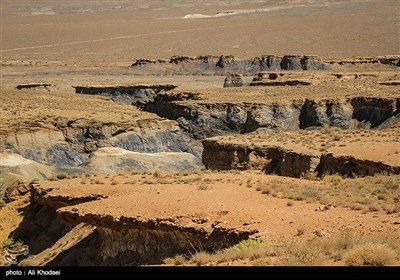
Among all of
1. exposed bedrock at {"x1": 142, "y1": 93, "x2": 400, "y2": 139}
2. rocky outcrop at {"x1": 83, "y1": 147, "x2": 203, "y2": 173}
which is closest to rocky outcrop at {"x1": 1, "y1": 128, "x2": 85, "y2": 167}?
rocky outcrop at {"x1": 83, "y1": 147, "x2": 203, "y2": 173}

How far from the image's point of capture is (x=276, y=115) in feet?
144

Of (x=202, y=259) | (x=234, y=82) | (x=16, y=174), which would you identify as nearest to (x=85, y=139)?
(x=16, y=174)

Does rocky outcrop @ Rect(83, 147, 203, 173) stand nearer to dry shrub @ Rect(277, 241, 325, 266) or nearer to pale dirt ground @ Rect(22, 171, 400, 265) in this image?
pale dirt ground @ Rect(22, 171, 400, 265)

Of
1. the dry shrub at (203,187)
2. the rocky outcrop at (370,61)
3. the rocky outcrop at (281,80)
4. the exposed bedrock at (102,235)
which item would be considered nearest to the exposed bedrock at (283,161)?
the dry shrub at (203,187)

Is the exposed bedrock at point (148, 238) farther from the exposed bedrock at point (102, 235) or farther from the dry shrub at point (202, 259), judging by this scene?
the dry shrub at point (202, 259)

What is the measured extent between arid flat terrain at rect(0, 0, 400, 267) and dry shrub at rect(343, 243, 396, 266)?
2cm

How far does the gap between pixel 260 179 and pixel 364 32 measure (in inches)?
3627

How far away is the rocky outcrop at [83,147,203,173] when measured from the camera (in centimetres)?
2641

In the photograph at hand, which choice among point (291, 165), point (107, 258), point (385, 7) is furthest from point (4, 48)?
point (107, 258)

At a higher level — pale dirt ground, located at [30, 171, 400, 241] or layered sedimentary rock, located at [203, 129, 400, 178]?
pale dirt ground, located at [30, 171, 400, 241]

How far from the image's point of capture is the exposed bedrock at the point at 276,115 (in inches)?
1670

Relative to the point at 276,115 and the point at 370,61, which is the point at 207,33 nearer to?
the point at 370,61

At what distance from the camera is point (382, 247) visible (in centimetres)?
945
